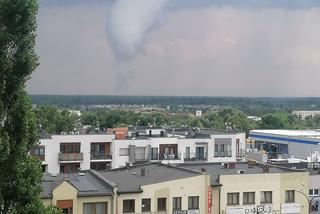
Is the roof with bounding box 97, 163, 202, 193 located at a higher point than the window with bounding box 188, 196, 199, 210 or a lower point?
higher

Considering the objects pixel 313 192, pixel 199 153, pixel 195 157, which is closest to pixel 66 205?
pixel 313 192

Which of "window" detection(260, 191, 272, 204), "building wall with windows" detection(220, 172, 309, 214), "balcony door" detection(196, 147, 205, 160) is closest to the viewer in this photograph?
"building wall with windows" detection(220, 172, 309, 214)

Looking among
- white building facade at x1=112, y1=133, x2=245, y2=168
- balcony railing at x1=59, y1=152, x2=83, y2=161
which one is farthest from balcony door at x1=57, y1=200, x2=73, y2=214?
white building facade at x1=112, y1=133, x2=245, y2=168

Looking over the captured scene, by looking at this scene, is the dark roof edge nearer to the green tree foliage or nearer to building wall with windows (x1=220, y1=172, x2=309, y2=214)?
building wall with windows (x1=220, y1=172, x2=309, y2=214)

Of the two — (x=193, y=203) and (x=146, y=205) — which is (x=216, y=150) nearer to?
(x=193, y=203)

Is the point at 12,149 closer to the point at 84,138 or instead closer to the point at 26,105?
the point at 26,105

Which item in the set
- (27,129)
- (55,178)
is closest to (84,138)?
(55,178)

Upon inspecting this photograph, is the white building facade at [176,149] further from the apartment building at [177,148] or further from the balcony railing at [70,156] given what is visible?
the balcony railing at [70,156]
